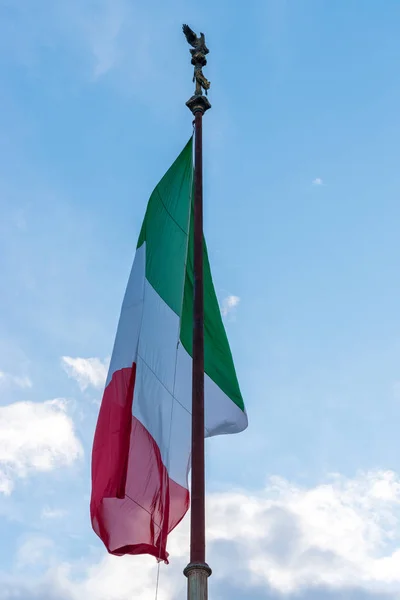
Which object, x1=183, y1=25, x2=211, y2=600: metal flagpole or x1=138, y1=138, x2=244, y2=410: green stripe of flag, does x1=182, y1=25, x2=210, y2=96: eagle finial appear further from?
x1=138, y1=138, x2=244, y2=410: green stripe of flag

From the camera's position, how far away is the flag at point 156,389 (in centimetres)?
1298

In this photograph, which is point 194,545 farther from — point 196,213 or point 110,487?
point 196,213

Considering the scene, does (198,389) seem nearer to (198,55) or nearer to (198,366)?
(198,366)

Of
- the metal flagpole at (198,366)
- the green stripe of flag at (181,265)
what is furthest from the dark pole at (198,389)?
the green stripe of flag at (181,265)

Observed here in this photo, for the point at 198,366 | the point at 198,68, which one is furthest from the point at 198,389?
the point at 198,68

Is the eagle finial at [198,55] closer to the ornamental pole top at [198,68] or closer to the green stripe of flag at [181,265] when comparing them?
the ornamental pole top at [198,68]

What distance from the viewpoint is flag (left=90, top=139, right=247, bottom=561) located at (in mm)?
12977

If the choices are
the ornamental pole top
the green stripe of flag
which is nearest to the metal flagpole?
the ornamental pole top

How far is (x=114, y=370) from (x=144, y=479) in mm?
2138

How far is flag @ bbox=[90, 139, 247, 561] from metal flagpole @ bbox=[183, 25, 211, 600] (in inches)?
37.5

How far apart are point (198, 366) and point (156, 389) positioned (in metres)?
1.37

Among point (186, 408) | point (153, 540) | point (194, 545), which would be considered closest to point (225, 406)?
point (186, 408)

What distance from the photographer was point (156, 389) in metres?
14.2

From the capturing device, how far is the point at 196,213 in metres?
15.3
